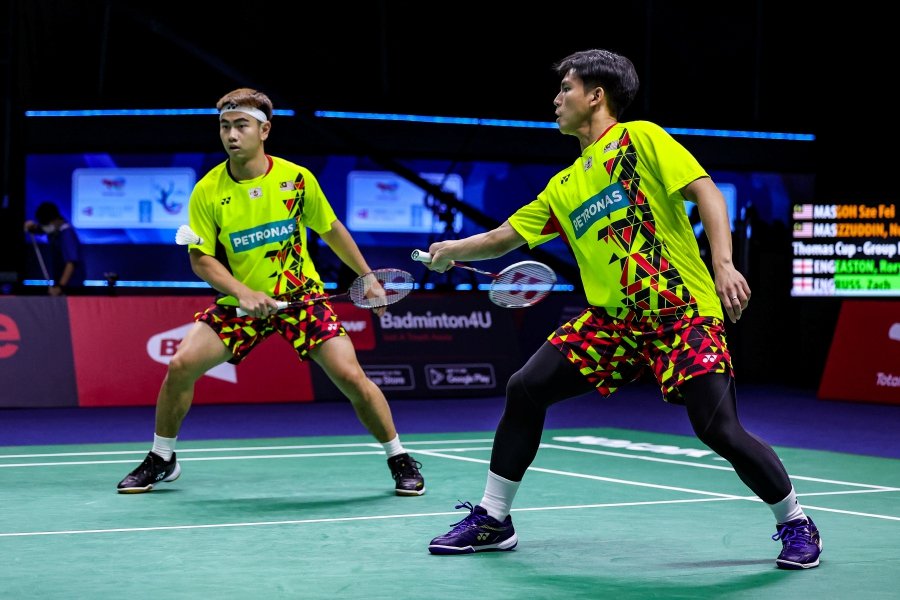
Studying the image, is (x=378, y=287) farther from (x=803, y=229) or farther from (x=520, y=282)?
(x=803, y=229)

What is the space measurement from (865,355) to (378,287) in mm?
7959

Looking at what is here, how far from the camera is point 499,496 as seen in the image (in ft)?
16.4

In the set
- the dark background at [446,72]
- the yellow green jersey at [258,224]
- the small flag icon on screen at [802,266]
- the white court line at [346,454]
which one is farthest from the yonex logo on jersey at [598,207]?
the dark background at [446,72]

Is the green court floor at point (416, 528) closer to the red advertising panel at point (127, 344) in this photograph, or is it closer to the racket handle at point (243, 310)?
the racket handle at point (243, 310)

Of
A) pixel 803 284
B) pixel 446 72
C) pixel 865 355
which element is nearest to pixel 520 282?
pixel 865 355

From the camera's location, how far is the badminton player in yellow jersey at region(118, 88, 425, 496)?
654cm

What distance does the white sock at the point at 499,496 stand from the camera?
500 centimetres

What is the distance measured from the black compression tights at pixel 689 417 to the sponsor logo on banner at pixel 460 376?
7945 mm

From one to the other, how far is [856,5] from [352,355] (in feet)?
42.4

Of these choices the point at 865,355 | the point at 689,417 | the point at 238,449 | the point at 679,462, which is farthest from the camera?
the point at 865,355

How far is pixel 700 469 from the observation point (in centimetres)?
783

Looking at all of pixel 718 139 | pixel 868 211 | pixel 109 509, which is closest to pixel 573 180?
pixel 109 509

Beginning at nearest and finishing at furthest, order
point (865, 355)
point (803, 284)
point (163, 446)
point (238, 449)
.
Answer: point (163, 446)
point (238, 449)
point (865, 355)
point (803, 284)

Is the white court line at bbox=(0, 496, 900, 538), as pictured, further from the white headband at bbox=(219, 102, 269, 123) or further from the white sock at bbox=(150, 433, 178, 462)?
the white headband at bbox=(219, 102, 269, 123)
